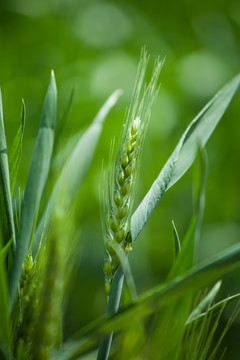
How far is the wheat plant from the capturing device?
0.24 metres

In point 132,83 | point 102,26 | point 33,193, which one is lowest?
point 132,83

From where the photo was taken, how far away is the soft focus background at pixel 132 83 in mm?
1229

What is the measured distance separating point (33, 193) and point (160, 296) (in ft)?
0.34

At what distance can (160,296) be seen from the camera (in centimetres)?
24

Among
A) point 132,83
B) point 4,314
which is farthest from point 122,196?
point 132,83

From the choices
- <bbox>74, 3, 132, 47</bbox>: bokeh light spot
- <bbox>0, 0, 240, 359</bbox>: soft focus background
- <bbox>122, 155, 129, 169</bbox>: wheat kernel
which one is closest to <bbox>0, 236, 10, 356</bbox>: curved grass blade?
<bbox>122, 155, 129, 169</bbox>: wheat kernel

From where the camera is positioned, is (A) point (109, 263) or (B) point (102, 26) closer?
(A) point (109, 263)

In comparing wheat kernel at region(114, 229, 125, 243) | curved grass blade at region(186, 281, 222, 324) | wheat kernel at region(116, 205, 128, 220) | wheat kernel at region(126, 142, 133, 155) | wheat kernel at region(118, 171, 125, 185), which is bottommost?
curved grass blade at region(186, 281, 222, 324)

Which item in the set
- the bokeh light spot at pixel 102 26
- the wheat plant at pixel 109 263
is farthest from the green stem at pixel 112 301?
the bokeh light spot at pixel 102 26

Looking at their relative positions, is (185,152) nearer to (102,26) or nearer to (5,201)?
(5,201)

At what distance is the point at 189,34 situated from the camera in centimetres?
148

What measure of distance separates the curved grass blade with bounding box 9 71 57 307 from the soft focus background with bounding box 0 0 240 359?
0.82m

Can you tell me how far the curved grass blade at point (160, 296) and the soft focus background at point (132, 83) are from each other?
34.9 inches

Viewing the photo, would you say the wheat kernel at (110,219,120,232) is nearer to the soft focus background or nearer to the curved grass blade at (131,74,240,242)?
the curved grass blade at (131,74,240,242)
